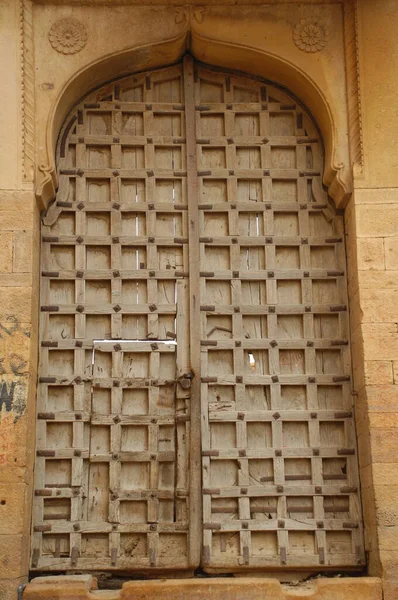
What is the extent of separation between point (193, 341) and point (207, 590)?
1845mm

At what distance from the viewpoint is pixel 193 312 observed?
6609 millimetres

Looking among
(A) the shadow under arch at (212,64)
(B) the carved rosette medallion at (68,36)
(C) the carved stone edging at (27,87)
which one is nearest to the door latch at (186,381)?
(A) the shadow under arch at (212,64)

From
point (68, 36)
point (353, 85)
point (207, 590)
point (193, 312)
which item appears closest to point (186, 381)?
point (193, 312)

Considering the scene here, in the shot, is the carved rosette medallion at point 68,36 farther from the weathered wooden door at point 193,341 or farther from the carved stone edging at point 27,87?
the weathered wooden door at point 193,341

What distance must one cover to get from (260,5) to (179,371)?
3.08m

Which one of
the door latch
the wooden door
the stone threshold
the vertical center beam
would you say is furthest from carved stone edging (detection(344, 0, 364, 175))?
the stone threshold

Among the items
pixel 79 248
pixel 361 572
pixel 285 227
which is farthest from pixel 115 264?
pixel 361 572

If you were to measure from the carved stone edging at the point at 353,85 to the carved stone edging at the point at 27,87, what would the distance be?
2.51 metres

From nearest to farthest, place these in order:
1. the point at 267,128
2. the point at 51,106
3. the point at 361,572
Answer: the point at 361,572, the point at 51,106, the point at 267,128

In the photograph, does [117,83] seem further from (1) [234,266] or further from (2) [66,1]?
(1) [234,266]

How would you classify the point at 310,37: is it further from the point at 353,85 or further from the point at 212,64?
the point at 212,64

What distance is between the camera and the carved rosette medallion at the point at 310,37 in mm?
6871

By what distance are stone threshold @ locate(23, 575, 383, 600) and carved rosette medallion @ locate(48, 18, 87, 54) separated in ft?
13.4

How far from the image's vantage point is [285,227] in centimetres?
691
